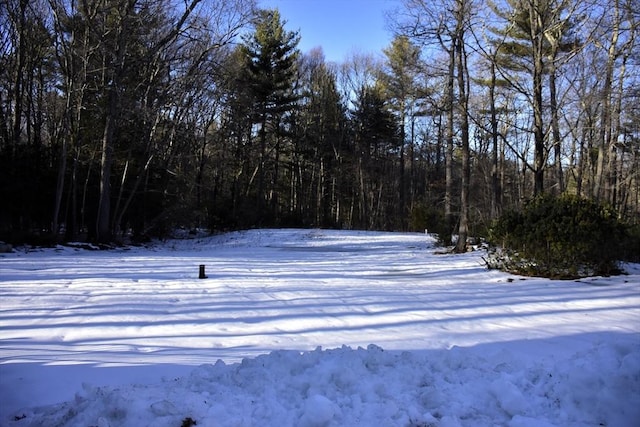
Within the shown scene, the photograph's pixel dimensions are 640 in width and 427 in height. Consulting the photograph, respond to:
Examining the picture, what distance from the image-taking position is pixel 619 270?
980 centimetres

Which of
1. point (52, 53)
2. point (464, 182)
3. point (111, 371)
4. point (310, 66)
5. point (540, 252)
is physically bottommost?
point (111, 371)

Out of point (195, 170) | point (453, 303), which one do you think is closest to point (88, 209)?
point (195, 170)

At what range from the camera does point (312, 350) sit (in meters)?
4.79

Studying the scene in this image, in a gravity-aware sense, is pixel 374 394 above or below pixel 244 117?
below

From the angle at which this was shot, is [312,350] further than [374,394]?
Yes

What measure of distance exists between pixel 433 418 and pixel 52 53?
24.6 meters

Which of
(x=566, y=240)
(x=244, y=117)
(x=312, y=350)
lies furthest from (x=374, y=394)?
(x=244, y=117)

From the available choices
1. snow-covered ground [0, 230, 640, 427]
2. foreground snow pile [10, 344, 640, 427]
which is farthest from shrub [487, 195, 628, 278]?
foreground snow pile [10, 344, 640, 427]

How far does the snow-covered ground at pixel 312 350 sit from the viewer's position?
10.9ft

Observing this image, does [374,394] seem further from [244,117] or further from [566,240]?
[244,117]

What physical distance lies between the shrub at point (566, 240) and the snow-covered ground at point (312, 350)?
1.62 ft

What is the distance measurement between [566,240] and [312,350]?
7.10 metres

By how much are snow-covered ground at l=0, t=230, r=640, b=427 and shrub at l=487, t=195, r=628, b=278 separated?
49 cm

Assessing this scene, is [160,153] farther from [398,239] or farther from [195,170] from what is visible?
[398,239]
